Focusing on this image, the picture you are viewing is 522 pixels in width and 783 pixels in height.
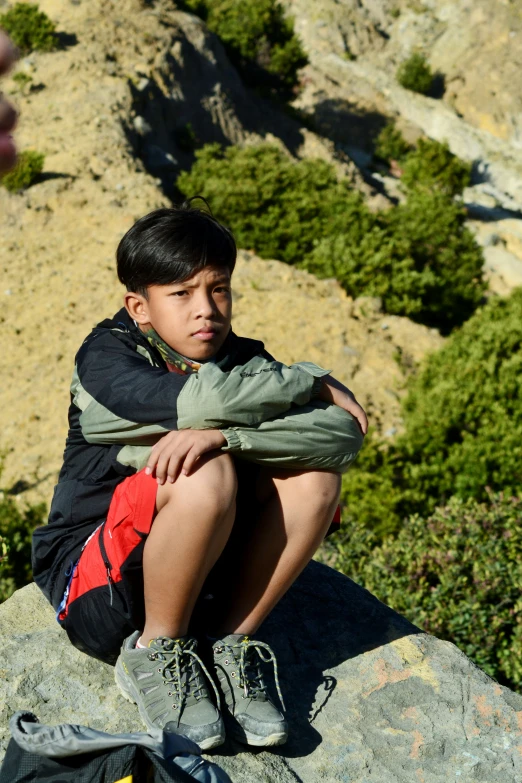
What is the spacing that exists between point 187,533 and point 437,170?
48.1 ft

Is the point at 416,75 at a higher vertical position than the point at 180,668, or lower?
higher

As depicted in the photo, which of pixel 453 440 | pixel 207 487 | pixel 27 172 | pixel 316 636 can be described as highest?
pixel 207 487

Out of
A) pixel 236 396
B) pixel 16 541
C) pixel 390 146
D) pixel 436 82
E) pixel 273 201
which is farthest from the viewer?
pixel 436 82

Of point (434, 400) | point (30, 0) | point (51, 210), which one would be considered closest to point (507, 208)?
point (30, 0)

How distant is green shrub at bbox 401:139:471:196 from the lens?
15.2 m

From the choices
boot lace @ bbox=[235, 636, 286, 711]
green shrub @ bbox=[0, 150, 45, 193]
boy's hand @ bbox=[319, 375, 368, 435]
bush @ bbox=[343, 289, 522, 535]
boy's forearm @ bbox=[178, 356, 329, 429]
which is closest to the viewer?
boy's forearm @ bbox=[178, 356, 329, 429]

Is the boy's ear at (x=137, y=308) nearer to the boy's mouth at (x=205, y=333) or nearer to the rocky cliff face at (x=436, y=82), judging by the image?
the boy's mouth at (x=205, y=333)

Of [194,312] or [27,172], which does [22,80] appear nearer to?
[27,172]

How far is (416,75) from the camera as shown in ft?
78.0

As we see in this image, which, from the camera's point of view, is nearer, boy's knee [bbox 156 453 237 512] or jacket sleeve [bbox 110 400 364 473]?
boy's knee [bbox 156 453 237 512]

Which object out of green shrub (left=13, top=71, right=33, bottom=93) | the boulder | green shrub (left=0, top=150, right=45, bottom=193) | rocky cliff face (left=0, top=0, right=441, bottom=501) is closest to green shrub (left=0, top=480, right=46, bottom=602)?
rocky cliff face (left=0, top=0, right=441, bottom=501)

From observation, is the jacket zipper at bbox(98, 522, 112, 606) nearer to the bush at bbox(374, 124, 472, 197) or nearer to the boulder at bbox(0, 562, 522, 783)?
the boulder at bbox(0, 562, 522, 783)

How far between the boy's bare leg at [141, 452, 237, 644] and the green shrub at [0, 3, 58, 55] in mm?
10713

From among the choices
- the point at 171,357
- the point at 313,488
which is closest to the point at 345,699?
the point at 313,488
